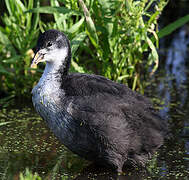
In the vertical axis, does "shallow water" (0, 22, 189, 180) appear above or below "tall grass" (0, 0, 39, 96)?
below

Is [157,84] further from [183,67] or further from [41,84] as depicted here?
[41,84]

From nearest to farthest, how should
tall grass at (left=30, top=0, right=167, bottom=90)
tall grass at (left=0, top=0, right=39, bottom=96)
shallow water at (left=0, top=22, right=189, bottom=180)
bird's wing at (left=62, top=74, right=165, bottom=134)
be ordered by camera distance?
bird's wing at (left=62, top=74, right=165, bottom=134)
shallow water at (left=0, top=22, right=189, bottom=180)
tall grass at (left=30, top=0, right=167, bottom=90)
tall grass at (left=0, top=0, right=39, bottom=96)

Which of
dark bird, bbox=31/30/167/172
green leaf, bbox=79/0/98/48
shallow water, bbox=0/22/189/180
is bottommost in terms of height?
shallow water, bbox=0/22/189/180

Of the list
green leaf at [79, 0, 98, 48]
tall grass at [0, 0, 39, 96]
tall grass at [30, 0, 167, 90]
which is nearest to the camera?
green leaf at [79, 0, 98, 48]

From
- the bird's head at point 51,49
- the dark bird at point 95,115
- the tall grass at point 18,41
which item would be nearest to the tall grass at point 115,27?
the tall grass at point 18,41

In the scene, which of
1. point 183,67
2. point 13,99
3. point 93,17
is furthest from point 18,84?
point 183,67

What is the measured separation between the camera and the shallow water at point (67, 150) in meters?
3.55

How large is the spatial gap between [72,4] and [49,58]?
3.04 feet

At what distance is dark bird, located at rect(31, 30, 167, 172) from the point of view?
134 inches

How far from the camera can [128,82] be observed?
516 centimetres

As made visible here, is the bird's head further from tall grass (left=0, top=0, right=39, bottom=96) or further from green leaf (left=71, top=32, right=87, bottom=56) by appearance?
tall grass (left=0, top=0, right=39, bottom=96)

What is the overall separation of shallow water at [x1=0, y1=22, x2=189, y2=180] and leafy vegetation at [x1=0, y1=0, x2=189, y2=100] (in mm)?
395

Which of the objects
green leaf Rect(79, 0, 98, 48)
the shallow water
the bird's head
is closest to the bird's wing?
the bird's head

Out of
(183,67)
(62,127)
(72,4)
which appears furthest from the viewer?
(183,67)
